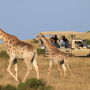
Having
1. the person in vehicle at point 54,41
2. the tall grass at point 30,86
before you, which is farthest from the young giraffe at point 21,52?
the person in vehicle at point 54,41

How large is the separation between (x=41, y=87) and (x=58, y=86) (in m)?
1.84

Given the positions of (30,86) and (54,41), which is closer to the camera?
(30,86)

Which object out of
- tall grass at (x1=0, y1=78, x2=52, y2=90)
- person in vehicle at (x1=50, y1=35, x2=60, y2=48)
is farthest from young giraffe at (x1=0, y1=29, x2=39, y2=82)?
person in vehicle at (x1=50, y1=35, x2=60, y2=48)

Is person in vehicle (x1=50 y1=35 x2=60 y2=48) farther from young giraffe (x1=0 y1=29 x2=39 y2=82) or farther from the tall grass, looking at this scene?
the tall grass

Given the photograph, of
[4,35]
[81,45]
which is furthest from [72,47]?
[4,35]

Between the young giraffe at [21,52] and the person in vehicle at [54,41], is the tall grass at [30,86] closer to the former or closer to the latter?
the young giraffe at [21,52]

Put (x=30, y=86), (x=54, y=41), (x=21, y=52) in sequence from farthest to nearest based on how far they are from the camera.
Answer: (x=54, y=41) → (x=21, y=52) → (x=30, y=86)

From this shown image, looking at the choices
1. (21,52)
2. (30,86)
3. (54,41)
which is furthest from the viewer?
(54,41)

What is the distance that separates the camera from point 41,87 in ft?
43.4

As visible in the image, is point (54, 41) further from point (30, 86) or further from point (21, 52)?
point (30, 86)

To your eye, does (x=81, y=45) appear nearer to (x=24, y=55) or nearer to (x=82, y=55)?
(x=82, y=55)

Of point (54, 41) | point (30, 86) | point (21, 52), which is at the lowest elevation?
point (30, 86)

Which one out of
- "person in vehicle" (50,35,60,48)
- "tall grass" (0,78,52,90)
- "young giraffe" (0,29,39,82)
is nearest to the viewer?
"tall grass" (0,78,52,90)

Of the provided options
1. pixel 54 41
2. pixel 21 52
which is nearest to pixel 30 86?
pixel 21 52
